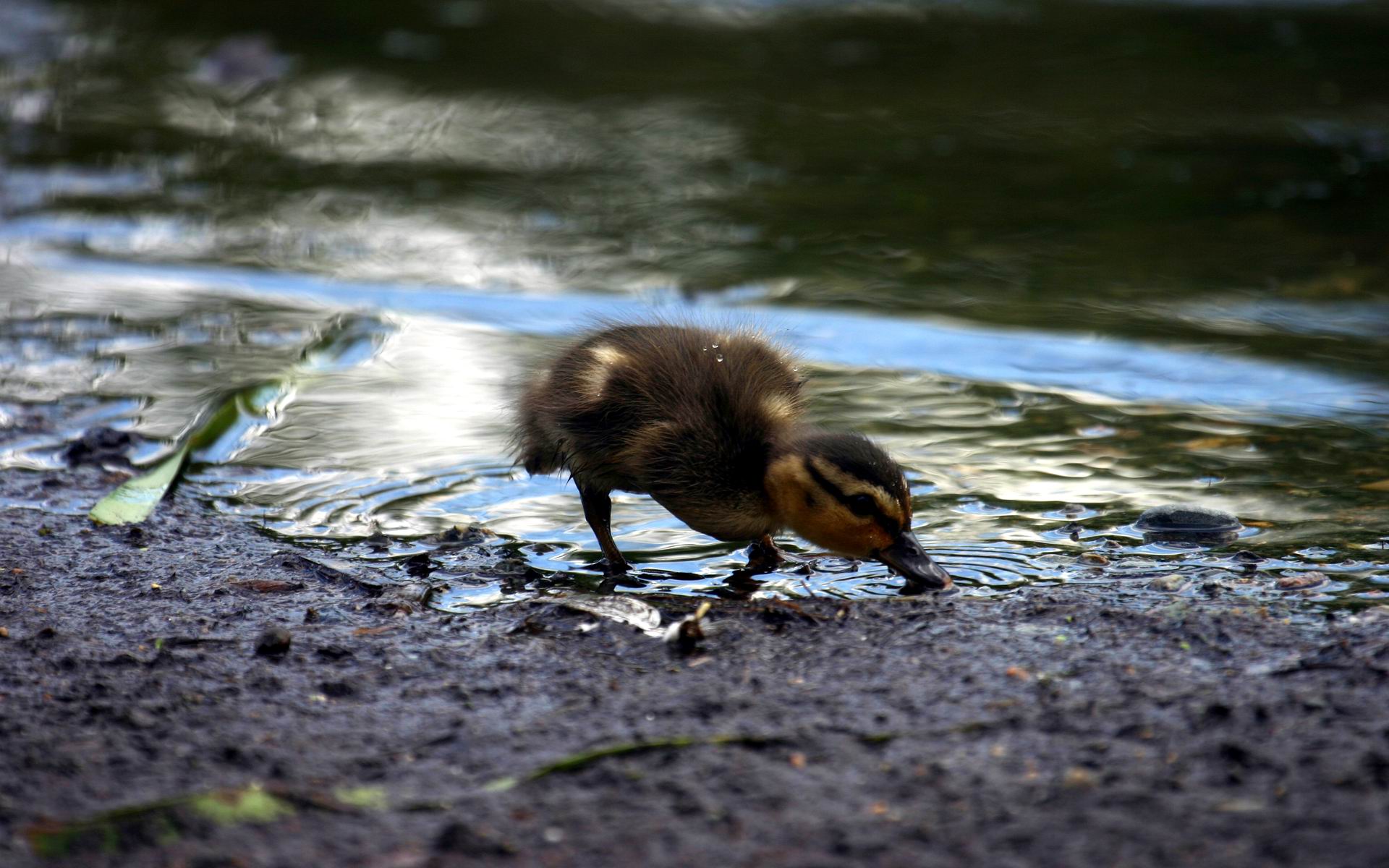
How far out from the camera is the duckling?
4.01 m

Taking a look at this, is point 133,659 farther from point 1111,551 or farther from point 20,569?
point 1111,551

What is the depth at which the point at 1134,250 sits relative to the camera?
7.50m

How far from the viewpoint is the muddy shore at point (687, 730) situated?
262 cm

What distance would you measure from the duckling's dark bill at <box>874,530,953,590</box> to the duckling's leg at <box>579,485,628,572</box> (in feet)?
2.48

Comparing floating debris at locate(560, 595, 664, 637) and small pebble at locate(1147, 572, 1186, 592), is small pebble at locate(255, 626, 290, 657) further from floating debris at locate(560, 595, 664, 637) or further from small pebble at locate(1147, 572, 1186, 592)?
small pebble at locate(1147, 572, 1186, 592)

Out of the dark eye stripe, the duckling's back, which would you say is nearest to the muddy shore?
the dark eye stripe

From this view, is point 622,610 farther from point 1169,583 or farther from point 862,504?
point 1169,583

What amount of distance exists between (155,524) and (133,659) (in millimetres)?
1095

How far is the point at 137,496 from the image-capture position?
15.2 feet

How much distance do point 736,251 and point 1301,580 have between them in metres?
4.12

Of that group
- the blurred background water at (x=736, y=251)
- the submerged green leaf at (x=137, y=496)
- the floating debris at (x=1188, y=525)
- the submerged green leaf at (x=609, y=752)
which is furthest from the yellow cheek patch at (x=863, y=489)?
the submerged green leaf at (x=137, y=496)

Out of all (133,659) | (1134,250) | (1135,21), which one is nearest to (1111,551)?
(133,659)

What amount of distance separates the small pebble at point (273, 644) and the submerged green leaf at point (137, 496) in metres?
1.17

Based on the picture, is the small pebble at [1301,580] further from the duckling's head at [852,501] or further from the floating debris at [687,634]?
the floating debris at [687,634]
